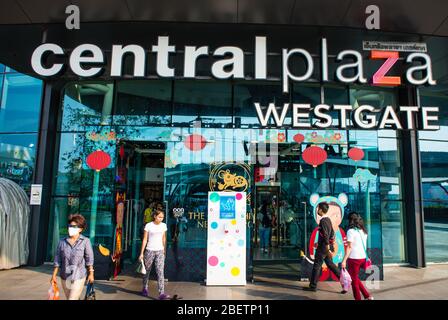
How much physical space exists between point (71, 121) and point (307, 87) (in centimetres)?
752

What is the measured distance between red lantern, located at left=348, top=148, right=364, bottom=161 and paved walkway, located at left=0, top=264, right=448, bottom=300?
10.3ft

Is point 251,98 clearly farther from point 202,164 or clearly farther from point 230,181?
point 230,181

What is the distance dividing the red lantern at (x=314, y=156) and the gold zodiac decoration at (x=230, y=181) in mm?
1886

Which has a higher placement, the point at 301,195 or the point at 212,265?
the point at 301,195

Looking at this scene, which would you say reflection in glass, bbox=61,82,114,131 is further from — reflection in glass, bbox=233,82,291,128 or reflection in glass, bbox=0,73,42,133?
reflection in glass, bbox=233,82,291,128

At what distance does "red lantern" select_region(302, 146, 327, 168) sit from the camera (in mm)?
9242

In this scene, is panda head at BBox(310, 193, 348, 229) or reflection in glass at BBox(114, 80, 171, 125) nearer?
panda head at BBox(310, 193, 348, 229)

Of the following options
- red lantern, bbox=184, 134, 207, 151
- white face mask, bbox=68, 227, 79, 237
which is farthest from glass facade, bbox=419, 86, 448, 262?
white face mask, bbox=68, 227, 79, 237

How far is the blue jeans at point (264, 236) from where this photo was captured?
36.1 ft

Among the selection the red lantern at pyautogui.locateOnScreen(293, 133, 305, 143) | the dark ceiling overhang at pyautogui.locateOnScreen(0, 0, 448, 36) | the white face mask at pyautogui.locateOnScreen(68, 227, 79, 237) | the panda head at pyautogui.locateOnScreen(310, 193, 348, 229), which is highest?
the dark ceiling overhang at pyautogui.locateOnScreen(0, 0, 448, 36)

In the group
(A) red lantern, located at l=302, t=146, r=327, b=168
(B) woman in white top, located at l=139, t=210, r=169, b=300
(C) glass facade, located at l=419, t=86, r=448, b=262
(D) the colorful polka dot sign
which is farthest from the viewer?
(C) glass facade, located at l=419, t=86, r=448, b=262

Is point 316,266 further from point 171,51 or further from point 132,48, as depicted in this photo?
point 132,48

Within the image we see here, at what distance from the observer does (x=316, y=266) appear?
7465 mm
